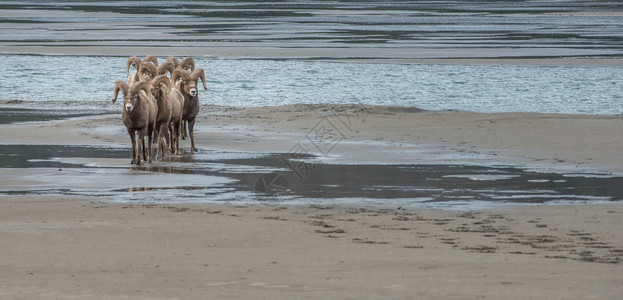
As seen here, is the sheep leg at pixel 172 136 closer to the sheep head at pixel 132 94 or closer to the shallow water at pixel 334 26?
the sheep head at pixel 132 94

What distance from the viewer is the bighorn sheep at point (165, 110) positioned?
19.3m

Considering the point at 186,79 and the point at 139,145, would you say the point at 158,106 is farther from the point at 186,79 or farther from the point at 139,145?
the point at 186,79

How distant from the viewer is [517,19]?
71.8 m

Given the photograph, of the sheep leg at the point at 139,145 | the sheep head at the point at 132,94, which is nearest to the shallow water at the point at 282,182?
the sheep leg at the point at 139,145

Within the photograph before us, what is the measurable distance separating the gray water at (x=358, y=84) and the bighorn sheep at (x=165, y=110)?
33.0 ft

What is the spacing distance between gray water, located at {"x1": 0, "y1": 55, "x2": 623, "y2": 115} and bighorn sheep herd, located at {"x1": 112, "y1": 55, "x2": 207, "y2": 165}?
29.0ft

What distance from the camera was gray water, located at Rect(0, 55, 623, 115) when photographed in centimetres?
3025

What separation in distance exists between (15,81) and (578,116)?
17.6 metres

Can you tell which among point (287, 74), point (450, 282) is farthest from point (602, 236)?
point (287, 74)

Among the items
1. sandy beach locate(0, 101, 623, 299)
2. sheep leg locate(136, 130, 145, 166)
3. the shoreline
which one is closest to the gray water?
the shoreline

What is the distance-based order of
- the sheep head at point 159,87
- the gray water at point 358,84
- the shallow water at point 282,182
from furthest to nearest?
the gray water at point 358,84
the sheep head at point 159,87
the shallow water at point 282,182

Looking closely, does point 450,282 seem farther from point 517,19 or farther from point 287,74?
point 517,19

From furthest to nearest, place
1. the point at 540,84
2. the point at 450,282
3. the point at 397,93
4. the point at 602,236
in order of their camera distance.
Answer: the point at 540,84
the point at 397,93
the point at 602,236
the point at 450,282

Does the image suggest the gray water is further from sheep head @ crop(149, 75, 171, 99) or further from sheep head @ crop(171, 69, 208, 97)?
sheep head @ crop(149, 75, 171, 99)
